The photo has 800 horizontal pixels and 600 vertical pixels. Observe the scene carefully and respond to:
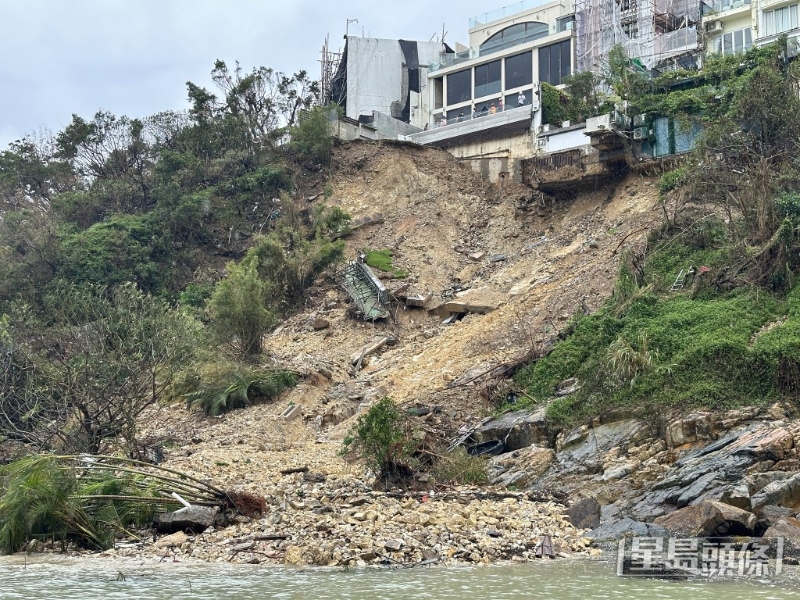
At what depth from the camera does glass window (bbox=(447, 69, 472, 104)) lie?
38344mm

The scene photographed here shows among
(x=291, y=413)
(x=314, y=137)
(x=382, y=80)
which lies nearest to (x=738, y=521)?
(x=291, y=413)

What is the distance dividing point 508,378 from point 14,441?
9123 millimetres

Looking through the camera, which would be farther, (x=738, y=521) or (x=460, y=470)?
(x=460, y=470)

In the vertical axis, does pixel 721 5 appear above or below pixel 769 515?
above

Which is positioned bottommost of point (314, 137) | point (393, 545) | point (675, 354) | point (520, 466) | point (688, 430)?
point (393, 545)

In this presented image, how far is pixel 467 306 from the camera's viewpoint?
24.6 m

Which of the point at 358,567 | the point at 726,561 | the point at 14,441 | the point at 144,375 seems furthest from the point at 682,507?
the point at 14,441

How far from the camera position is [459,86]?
38.6m

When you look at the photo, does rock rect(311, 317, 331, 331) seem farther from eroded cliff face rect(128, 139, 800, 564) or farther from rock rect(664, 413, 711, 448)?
rock rect(664, 413, 711, 448)

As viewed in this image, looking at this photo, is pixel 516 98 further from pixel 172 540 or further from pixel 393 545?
pixel 393 545

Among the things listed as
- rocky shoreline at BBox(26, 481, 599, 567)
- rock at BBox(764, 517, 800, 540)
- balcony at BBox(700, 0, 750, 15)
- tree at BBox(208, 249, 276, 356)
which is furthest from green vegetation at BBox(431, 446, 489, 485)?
balcony at BBox(700, 0, 750, 15)

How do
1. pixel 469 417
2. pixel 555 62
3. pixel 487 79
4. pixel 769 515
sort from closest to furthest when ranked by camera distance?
pixel 769 515, pixel 469 417, pixel 555 62, pixel 487 79

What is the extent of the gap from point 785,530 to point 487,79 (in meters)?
28.9

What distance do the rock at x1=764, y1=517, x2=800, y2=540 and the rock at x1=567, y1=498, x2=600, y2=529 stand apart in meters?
2.38
